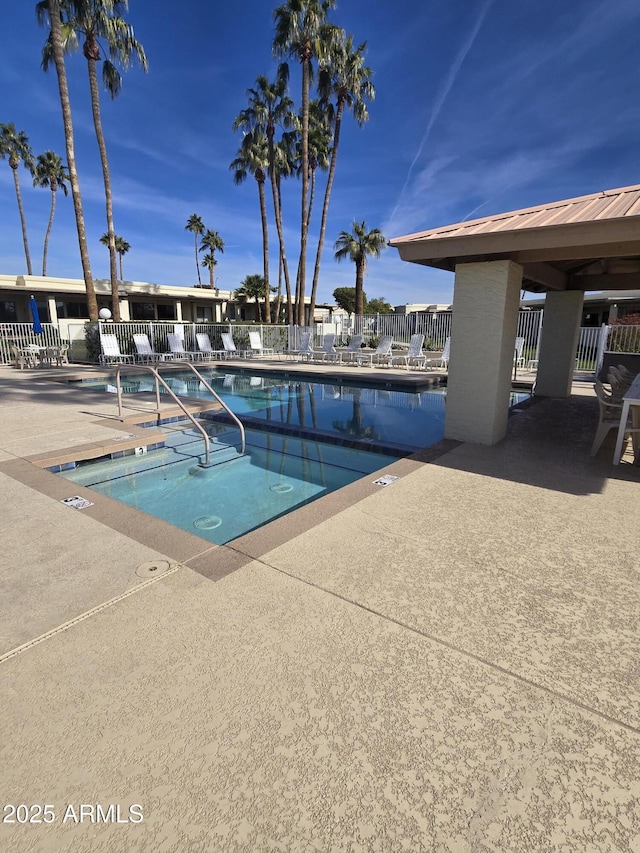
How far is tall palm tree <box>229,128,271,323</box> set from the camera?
2531 centimetres

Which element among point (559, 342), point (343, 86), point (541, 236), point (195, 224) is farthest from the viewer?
point (195, 224)


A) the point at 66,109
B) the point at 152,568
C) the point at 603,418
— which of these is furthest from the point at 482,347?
the point at 66,109

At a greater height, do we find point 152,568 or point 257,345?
point 257,345

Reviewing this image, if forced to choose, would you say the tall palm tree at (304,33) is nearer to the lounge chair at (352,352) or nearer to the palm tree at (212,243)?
the lounge chair at (352,352)

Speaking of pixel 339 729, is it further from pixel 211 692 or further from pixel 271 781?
pixel 211 692

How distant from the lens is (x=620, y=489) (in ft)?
12.5

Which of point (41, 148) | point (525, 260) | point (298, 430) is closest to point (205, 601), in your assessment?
point (298, 430)

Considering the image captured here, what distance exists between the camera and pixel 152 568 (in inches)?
99.3

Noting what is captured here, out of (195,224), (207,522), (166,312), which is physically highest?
(195,224)

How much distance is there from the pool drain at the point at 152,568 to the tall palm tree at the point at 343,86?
23459 mm

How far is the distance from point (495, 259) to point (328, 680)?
4.80m

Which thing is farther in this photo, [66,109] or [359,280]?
[359,280]

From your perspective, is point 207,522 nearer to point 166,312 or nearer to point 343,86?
point 343,86

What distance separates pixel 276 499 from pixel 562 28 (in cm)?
1254
